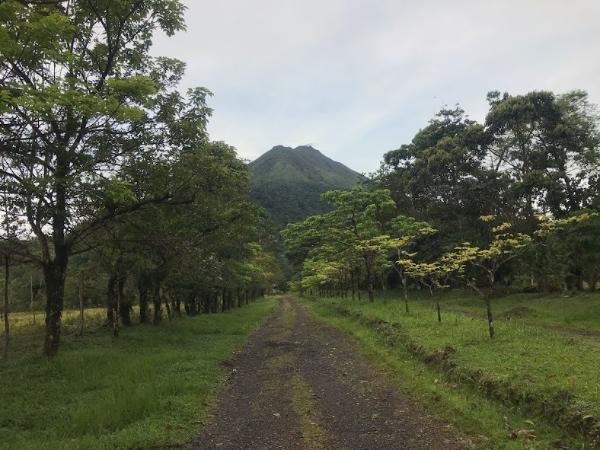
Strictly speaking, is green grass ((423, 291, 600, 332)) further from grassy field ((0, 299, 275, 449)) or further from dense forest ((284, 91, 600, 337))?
grassy field ((0, 299, 275, 449))

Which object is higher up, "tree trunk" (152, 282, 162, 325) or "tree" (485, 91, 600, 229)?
"tree" (485, 91, 600, 229)

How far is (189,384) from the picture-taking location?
1169cm

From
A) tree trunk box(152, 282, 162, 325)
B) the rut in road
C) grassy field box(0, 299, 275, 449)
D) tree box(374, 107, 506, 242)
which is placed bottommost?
the rut in road

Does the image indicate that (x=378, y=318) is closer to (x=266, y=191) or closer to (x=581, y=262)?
(x=581, y=262)

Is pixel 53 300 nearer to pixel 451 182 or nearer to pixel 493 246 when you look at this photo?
pixel 493 246

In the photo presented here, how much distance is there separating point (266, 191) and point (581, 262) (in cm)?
13128

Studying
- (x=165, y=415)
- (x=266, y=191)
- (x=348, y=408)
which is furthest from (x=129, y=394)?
(x=266, y=191)

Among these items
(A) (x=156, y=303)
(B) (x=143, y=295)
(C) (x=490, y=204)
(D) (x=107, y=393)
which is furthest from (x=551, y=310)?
(D) (x=107, y=393)

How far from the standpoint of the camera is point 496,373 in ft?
32.5

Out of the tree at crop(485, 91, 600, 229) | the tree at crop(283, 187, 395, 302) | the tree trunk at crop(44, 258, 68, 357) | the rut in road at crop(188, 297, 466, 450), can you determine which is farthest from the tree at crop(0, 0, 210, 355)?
the tree at crop(485, 91, 600, 229)

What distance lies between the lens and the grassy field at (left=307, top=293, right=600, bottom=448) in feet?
25.3

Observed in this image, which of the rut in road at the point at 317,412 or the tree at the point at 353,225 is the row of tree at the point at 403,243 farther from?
the rut in road at the point at 317,412

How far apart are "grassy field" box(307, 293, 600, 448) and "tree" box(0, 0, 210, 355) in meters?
8.56

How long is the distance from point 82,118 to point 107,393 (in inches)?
305
